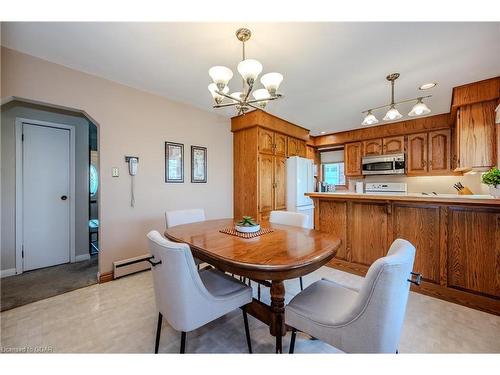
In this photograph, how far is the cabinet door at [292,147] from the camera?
418cm

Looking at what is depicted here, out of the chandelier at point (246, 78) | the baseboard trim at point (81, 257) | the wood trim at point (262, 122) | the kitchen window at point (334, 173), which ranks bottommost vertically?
the baseboard trim at point (81, 257)

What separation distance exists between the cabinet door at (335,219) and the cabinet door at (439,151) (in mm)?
2682

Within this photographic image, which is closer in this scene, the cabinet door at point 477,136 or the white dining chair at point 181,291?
the white dining chair at point 181,291

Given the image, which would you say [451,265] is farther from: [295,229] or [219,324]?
[219,324]

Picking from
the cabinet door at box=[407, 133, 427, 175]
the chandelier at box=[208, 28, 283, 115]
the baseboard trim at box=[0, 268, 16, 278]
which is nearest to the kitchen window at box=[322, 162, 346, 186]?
the cabinet door at box=[407, 133, 427, 175]

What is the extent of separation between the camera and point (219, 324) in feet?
5.40

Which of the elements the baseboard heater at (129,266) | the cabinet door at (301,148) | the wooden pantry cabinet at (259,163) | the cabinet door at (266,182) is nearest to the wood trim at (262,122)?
the wooden pantry cabinet at (259,163)

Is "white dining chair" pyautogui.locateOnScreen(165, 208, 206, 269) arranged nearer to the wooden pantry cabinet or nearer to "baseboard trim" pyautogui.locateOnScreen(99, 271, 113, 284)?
"baseboard trim" pyautogui.locateOnScreen(99, 271, 113, 284)

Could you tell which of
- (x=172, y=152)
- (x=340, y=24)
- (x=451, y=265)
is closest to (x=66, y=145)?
(x=172, y=152)

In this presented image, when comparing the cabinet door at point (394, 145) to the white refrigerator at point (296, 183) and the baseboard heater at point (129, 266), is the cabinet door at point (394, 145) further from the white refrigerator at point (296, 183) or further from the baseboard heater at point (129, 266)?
the baseboard heater at point (129, 266)

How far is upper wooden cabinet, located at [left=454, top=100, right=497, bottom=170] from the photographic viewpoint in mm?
2457

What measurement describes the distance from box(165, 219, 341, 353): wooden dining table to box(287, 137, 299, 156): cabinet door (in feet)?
8.94

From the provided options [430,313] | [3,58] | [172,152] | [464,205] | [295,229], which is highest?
[3,58]
